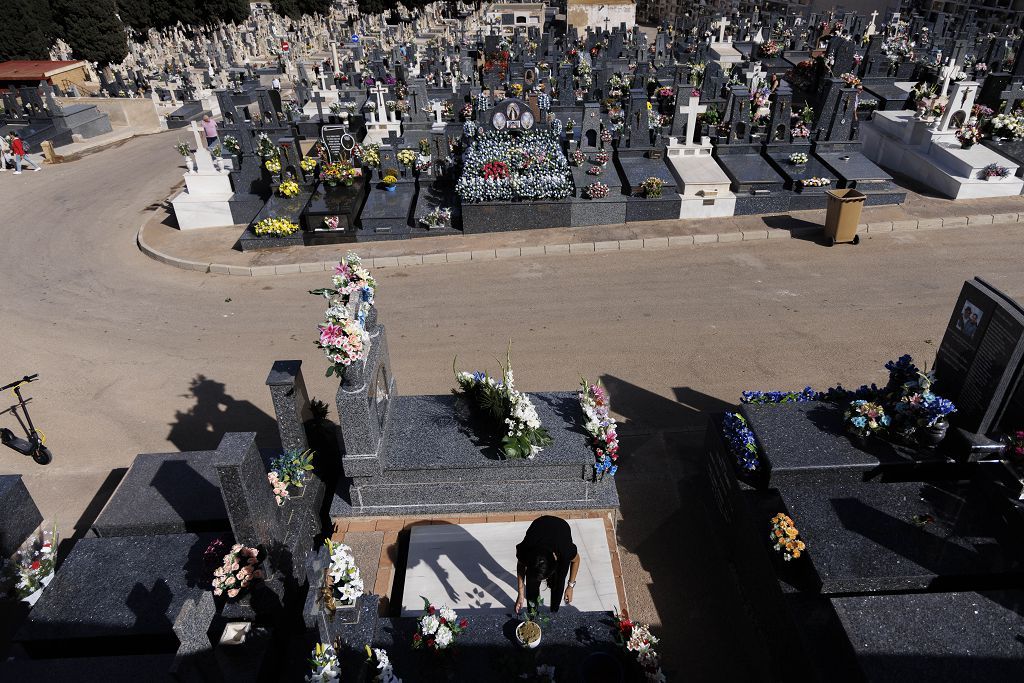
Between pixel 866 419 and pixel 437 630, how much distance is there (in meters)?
5.69

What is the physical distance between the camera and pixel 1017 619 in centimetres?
580

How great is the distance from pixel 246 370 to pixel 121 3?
171 ft

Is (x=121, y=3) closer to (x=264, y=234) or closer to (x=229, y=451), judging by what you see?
(x=264, y=234)

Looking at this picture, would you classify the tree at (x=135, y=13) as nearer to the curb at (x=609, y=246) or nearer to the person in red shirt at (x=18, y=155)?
the person in red shirt at (x=18, y=155)

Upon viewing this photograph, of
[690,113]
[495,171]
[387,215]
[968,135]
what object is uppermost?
[690,113]

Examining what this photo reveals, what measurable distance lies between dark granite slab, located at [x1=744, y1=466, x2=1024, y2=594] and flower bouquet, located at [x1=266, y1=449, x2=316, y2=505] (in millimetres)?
5434

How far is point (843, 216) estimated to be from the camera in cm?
1470

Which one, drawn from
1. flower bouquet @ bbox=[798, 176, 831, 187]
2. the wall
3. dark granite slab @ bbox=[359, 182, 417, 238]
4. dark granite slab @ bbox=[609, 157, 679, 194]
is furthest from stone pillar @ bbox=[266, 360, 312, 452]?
the wall

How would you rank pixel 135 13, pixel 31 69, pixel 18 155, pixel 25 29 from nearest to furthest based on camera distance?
1. pixel 18 155
2. pixel 31 69
3. pixel 25 29
4. pixel 135 13

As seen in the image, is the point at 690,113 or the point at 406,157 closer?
the point at 406,157

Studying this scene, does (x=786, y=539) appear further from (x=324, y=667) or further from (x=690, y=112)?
(x=690, y=112)

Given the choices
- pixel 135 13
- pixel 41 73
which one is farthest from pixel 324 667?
pixel 135 13

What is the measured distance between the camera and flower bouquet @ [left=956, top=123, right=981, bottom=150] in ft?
57.1

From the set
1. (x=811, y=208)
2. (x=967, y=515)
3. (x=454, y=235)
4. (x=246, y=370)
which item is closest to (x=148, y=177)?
(x=454, y=235)
